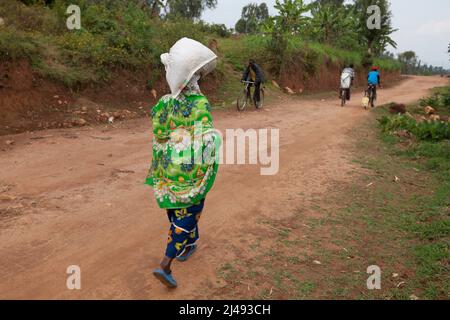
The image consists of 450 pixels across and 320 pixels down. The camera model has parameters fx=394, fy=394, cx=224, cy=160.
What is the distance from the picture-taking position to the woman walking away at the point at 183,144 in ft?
9.97

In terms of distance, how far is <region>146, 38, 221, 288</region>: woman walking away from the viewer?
304 cm

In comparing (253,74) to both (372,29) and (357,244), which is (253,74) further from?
(372,29)

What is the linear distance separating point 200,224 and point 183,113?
Answer: 1877mm

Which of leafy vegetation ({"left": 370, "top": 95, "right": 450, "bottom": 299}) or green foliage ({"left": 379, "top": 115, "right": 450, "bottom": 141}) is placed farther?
green foliage ({"left": 379, "top": 115, "right": 450, "bottom": 141})

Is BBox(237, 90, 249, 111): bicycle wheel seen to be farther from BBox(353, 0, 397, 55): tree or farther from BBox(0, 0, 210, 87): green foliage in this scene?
BBox(353, 0, 397, 55): tree

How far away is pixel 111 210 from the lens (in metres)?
4.84

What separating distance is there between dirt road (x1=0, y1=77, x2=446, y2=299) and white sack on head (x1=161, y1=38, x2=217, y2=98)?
1.70 meters

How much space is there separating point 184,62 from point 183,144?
637 millimetres

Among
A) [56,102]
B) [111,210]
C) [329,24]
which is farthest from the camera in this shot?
[329,24]

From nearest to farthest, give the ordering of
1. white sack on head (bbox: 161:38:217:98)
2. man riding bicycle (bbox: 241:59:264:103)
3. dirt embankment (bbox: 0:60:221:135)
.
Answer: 1. white sack on head (bbox: 161:38:217:98)
2. dirt embankment (bbox: 0:60:221:135)
3. man riding bicycle (bbox: 241:59:264:103)

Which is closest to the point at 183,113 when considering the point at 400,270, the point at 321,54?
the point at 400,270

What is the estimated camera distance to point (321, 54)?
23984 millimetres

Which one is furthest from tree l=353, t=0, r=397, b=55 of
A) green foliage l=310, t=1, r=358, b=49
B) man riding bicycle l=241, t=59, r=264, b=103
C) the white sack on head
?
the white sack on head

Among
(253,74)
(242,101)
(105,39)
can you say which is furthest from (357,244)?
(105,39)
